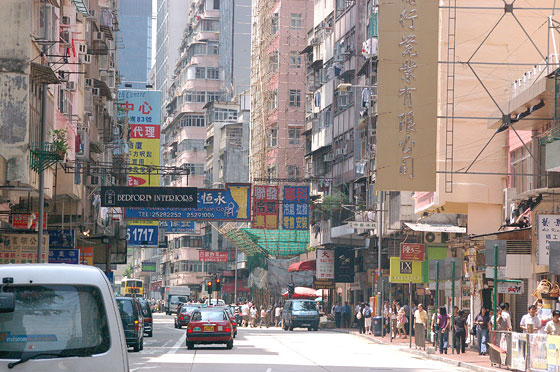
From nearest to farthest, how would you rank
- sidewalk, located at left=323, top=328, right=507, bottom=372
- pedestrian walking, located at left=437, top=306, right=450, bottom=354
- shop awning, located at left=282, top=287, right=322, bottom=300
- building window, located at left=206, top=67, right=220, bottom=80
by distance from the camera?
sidewalk, located at left=323, top=328, right=507, bottom=372
pedestrian walking, located at left=437, top=306, right=450, bottom=354
shop awning, located at left=282, top=287, right=322, bottom=300
building window, located at left=206, top=67, right=220, bottom=80

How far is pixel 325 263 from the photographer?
73.9 metres

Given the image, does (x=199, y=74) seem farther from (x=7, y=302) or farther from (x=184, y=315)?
(x=7, y=302)

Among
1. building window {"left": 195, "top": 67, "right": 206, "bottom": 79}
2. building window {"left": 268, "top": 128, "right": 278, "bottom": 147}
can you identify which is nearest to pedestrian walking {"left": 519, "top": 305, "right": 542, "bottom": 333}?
building window {"left": 268, "top": 128, "right": 278, "bottom": 147}

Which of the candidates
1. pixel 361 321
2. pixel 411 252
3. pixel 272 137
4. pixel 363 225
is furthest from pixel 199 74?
pixel 411 252

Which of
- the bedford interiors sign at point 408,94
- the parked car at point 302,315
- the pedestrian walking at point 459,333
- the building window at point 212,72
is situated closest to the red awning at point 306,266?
the parked car at point 302,315

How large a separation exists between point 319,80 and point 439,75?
39543mm

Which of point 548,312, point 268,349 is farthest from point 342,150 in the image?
point 548,312

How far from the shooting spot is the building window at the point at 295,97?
94562 mm

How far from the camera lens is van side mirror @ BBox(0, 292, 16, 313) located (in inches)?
362

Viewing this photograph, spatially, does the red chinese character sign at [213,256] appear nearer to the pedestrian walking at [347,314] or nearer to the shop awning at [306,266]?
the shop awning at [306,266]

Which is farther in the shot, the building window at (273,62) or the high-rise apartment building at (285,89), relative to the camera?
the building window at (273,62)

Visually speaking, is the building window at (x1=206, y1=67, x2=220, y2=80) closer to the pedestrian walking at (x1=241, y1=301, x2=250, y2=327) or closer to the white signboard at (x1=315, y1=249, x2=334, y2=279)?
the pedestrian walking at (x1=241, y1=301, x2=250, y2=327)

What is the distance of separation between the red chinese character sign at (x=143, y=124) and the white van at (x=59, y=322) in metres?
56.1

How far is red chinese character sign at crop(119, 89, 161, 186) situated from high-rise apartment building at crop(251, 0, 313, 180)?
87.6ft
